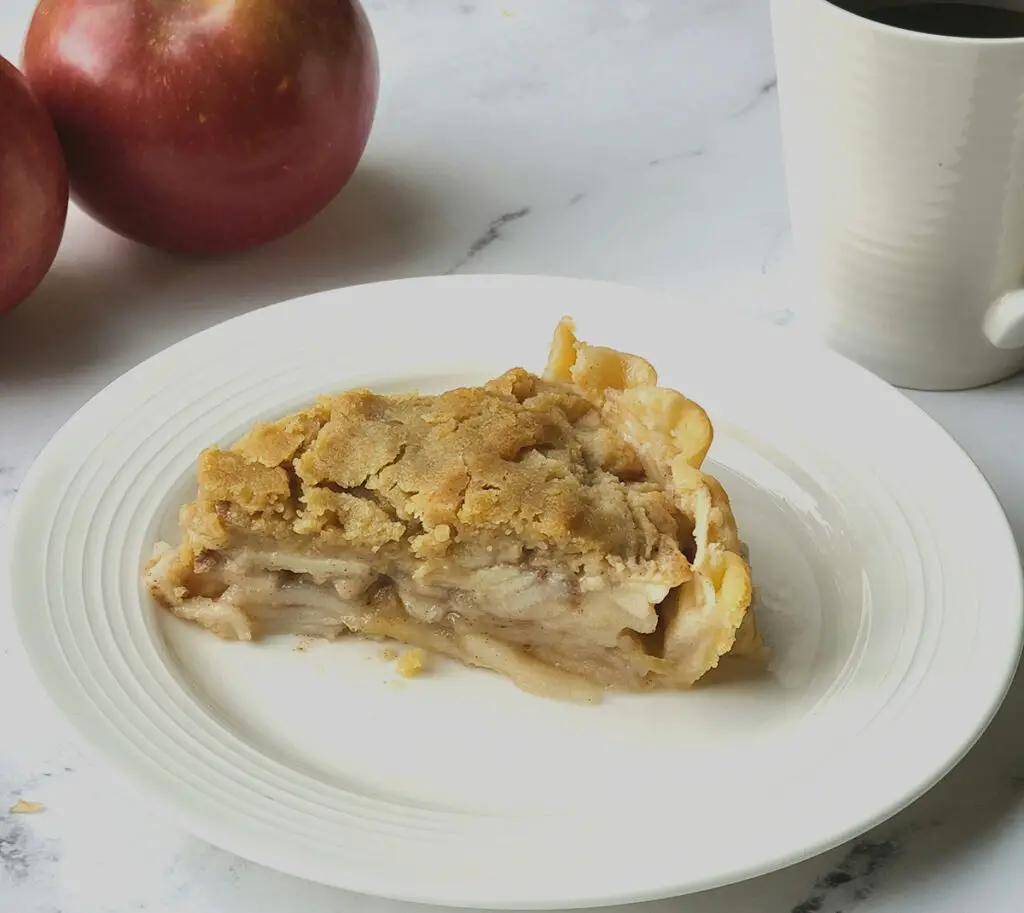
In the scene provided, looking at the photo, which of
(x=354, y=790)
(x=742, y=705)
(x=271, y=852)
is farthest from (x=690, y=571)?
(x=271, y=852)

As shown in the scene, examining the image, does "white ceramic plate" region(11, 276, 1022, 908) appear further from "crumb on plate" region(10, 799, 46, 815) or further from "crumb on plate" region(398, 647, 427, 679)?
"crumb on plate" region(10, 799, 46, 815)

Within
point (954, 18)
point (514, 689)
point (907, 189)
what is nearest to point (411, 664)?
point (514, 689)

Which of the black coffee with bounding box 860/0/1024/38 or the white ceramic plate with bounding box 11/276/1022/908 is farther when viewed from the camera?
the black coffee with bounding box 860/0/1024/38

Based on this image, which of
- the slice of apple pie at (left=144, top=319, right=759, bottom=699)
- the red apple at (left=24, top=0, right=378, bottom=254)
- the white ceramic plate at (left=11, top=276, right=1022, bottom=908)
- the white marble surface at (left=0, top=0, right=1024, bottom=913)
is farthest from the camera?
the red apple at (left=24, top=0, right=378, bottom=254)

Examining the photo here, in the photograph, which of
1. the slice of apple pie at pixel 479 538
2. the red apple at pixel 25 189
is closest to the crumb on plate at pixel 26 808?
the slice of apple pie at pixel 479 538

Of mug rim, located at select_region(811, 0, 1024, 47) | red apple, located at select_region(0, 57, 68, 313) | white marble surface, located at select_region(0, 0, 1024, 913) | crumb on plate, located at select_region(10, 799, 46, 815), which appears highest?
mug rim, located at select_region(811, 0, 1024, 47)

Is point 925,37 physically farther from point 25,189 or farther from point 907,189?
point 25,189

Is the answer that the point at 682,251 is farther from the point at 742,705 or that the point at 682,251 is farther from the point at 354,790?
the point at 354,790

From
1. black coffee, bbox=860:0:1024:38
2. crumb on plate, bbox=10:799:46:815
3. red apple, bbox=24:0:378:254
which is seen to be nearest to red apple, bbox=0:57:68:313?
red apple, bbox=24:0:378:254
